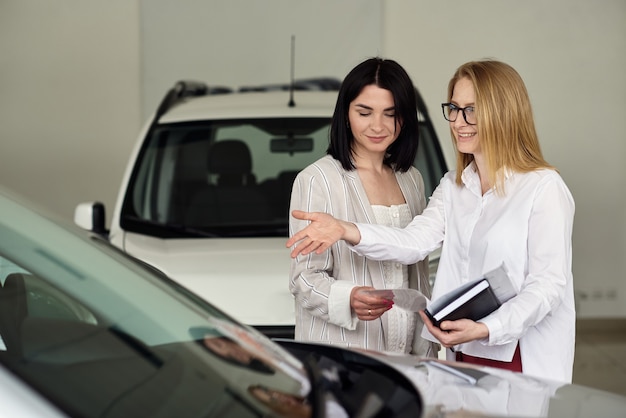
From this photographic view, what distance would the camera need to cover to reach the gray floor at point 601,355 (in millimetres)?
5562

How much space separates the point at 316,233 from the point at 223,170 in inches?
78.1

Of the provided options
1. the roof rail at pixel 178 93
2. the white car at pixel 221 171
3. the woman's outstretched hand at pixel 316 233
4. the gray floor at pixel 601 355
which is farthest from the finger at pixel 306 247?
the gray floor at pixel 601 355

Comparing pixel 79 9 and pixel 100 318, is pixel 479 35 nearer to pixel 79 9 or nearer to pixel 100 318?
pixel 79 9

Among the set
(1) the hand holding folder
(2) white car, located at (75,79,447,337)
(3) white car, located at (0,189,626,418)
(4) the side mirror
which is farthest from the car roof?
(3) white car, located at (0,189,626,418)

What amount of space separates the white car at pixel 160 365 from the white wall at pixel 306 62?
5463 mm

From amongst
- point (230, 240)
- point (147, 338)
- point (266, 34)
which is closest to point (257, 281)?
point (230, 240)

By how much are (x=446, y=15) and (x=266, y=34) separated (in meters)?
1.28

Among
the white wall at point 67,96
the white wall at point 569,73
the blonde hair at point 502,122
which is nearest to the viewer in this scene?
the blonde hair at point 502,122

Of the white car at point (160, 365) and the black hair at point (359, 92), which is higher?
the black hair at point (359, 92)

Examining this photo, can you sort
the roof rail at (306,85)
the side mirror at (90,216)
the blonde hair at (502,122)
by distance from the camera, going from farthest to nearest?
the roof rail at (306,85) < the side mirror at (90,216) < the blonde hair at (502,122)

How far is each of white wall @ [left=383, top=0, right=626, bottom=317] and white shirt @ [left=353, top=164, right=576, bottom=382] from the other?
465 cm

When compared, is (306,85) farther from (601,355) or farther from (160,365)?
(160,365)

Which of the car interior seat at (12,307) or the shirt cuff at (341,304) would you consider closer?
the car interior seat at (12,307)

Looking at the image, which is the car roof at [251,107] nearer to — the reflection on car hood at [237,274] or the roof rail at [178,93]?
the roof rail at [178,93]
